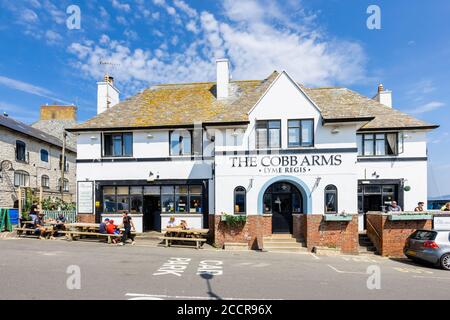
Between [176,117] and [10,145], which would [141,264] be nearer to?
[176,117]

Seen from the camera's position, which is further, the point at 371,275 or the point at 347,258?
the point at 347,258

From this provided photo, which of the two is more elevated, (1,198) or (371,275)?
(1,198)

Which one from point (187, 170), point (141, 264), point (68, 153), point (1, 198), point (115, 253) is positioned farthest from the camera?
point (68, 153)

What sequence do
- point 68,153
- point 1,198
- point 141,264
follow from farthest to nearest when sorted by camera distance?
point 68,153 < point 1,198 < point 141,264

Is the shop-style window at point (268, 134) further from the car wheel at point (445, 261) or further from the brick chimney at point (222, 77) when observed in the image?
the car wheel at point (445, 261)

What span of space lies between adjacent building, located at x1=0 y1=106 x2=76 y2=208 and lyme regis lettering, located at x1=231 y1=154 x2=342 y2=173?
1454 centimetres

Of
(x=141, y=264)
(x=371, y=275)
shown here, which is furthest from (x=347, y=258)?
(x=141, y=264)

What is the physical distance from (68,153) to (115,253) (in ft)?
66.7

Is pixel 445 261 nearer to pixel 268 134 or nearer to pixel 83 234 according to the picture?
pixel 268 134

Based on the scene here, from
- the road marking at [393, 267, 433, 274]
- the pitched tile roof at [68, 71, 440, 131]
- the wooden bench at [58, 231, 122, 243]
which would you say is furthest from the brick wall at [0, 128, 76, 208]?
the road marking at [393, 267, 433, 274]

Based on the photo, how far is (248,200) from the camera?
1436 centimetres

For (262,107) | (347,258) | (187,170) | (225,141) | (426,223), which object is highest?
(262,107)

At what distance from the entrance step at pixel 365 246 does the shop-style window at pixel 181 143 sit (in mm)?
10456

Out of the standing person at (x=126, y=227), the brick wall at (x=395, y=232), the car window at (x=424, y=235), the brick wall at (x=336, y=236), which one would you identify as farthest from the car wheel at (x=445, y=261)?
the standing person at (x=126, y=227)
